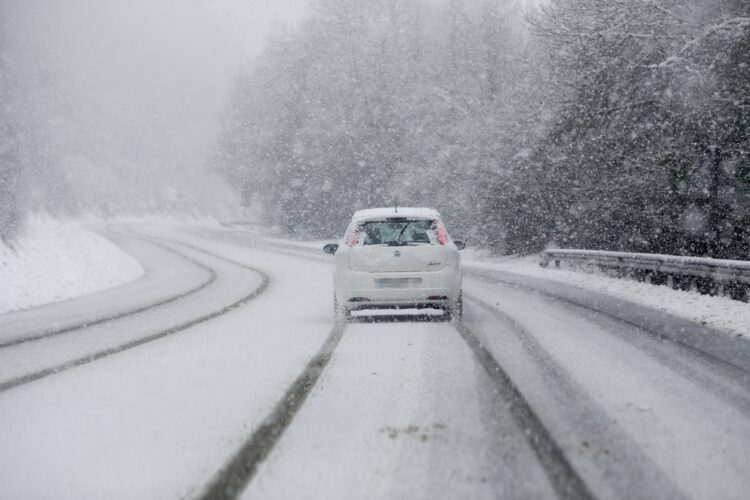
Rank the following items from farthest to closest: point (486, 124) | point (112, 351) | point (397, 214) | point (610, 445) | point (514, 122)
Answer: point (486, 124), point (514, 122), point (397, 214), point (112, 351), point (610, 445)

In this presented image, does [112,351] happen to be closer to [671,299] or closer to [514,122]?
[671,299]

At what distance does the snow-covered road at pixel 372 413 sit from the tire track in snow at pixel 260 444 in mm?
17

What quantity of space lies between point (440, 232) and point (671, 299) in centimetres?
542

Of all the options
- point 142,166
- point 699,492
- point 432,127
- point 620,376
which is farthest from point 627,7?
point 142,166

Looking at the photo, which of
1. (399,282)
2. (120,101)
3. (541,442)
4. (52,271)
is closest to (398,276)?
(399,282)

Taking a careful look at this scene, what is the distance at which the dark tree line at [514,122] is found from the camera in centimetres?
1569

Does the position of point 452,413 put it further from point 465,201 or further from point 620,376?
point 465,201

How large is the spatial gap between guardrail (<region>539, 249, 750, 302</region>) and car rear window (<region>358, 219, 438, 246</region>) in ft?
17.2

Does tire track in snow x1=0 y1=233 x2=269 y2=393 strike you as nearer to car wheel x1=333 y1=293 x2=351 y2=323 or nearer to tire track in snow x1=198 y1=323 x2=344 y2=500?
car wheel x1=333 y1=293 x2=351 y2=323

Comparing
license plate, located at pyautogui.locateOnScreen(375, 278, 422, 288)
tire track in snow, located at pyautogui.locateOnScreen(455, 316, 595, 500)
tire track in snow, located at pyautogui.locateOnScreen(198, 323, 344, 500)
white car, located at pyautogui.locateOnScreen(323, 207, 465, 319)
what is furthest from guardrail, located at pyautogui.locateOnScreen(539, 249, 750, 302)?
tire track in snow, located at pyautogui.locateOnScreen(198, 323, 344, 500)

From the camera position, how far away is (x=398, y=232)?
1095 cm

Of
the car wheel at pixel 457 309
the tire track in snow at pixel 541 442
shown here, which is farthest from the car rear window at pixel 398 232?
the tire track in snow at pixel 541 442

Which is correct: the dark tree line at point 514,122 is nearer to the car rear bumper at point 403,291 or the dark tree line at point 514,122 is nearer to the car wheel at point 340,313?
the car rear bumper at point 403,291

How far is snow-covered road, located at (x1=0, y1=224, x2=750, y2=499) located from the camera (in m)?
3.91
